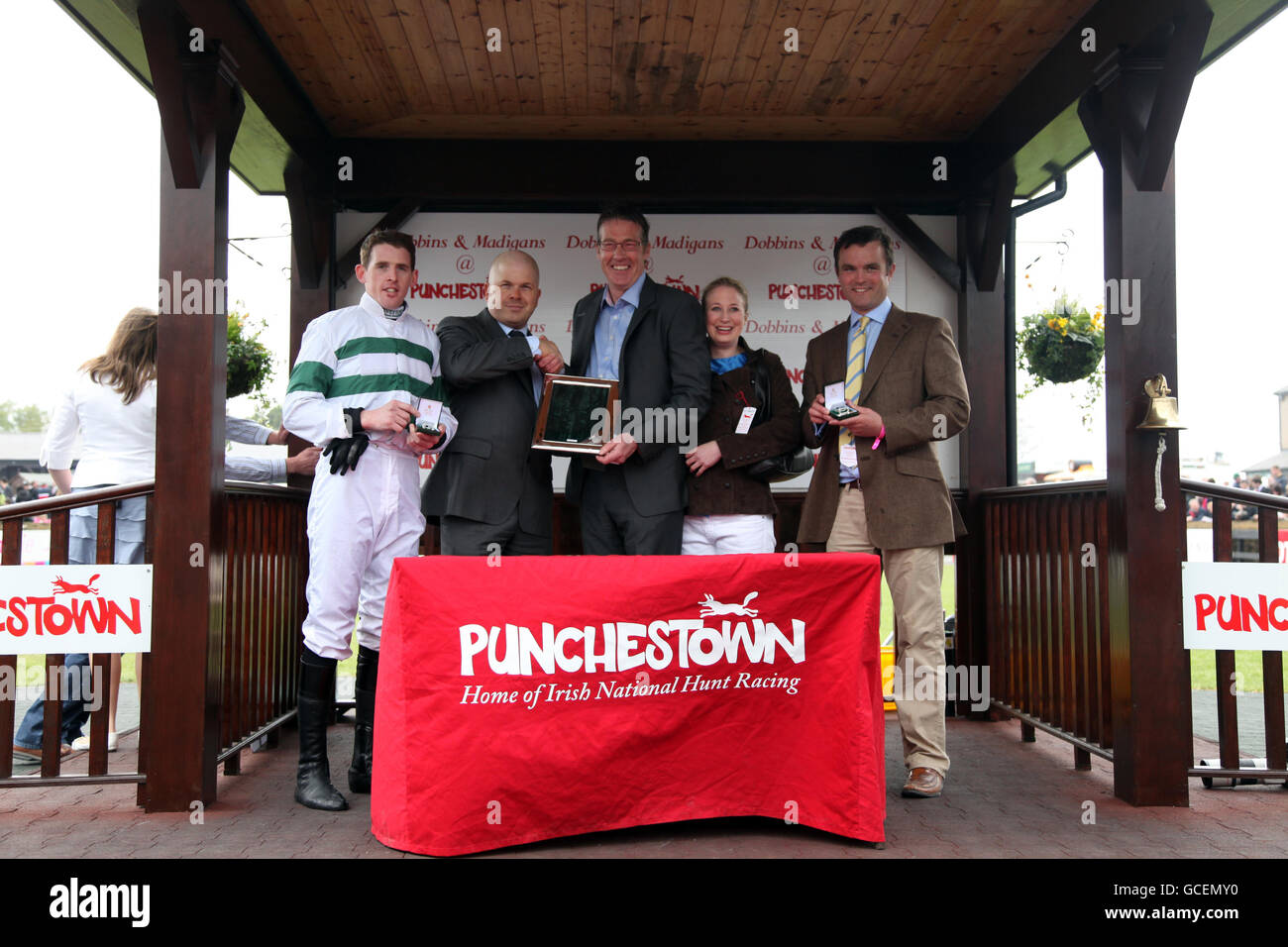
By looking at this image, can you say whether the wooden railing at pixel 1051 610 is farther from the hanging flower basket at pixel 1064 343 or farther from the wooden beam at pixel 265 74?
the wooden beam at pixel 265 74

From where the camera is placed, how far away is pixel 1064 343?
5.73 m

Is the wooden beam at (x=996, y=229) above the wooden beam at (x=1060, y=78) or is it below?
below

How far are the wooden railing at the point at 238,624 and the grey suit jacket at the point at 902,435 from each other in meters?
2.41

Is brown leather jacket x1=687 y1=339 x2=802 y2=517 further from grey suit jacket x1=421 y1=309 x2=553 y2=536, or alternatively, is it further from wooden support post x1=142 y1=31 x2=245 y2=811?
wooden support post x1=142 y1=31 x2=245 y2=811

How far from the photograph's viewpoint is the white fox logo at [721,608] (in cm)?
304

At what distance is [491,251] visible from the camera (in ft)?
18.4

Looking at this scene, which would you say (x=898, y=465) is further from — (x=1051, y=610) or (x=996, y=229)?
(x=996, y=229)

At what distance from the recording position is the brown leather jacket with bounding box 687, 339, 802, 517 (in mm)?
3697

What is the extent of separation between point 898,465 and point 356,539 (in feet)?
6.89

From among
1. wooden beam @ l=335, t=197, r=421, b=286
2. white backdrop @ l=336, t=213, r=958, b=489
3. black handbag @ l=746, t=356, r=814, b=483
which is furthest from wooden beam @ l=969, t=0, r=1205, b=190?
wooden beam @ l=335, t=197, r=421, b=286

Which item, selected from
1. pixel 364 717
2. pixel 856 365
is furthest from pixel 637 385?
pixel 364 717

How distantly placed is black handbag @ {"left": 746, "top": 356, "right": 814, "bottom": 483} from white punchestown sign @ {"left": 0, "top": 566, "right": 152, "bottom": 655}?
2364mm

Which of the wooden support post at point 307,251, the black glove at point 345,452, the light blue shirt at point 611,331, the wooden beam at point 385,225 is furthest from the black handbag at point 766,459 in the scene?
the wooden support post at point 307,251
